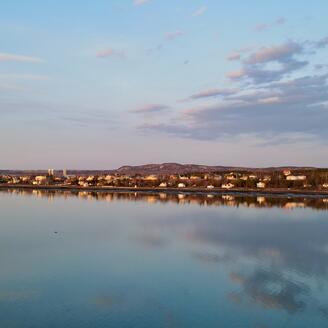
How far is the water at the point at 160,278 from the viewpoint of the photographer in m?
5.45

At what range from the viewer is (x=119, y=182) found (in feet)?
197

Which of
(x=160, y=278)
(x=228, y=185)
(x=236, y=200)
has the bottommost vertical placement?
(x=236, y=200)

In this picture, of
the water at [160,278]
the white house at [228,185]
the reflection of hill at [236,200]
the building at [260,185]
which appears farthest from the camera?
the white house at [228,185]

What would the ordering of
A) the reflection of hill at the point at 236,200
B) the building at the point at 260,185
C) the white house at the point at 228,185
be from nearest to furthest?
1. the reflection of hill at the point at 236,200
2. the building at the point at 260,185
3. the white house at the point at 228,185

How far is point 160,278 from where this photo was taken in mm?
7359

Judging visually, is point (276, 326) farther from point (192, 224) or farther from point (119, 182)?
point (119, 182)

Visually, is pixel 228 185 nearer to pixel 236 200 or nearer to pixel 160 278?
pixel 236 200

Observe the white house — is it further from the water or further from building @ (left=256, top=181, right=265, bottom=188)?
the water

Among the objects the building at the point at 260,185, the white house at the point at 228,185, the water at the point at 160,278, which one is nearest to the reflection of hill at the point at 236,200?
the water at the point at 160,278

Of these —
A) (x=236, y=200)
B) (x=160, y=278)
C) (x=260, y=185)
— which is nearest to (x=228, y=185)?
(x=260, y=185)

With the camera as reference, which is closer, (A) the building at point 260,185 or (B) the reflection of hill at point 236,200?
(B) the reflection of hill at point 236,200

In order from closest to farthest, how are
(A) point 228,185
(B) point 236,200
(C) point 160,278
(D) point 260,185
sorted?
1. (C) point 160,278
2. (B) point 236,200
3. (D) point 260,185
4. (A) point 228,185

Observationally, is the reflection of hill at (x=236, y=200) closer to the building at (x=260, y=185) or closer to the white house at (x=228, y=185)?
the building at (x=260, y=185)

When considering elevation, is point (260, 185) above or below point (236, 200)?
above
